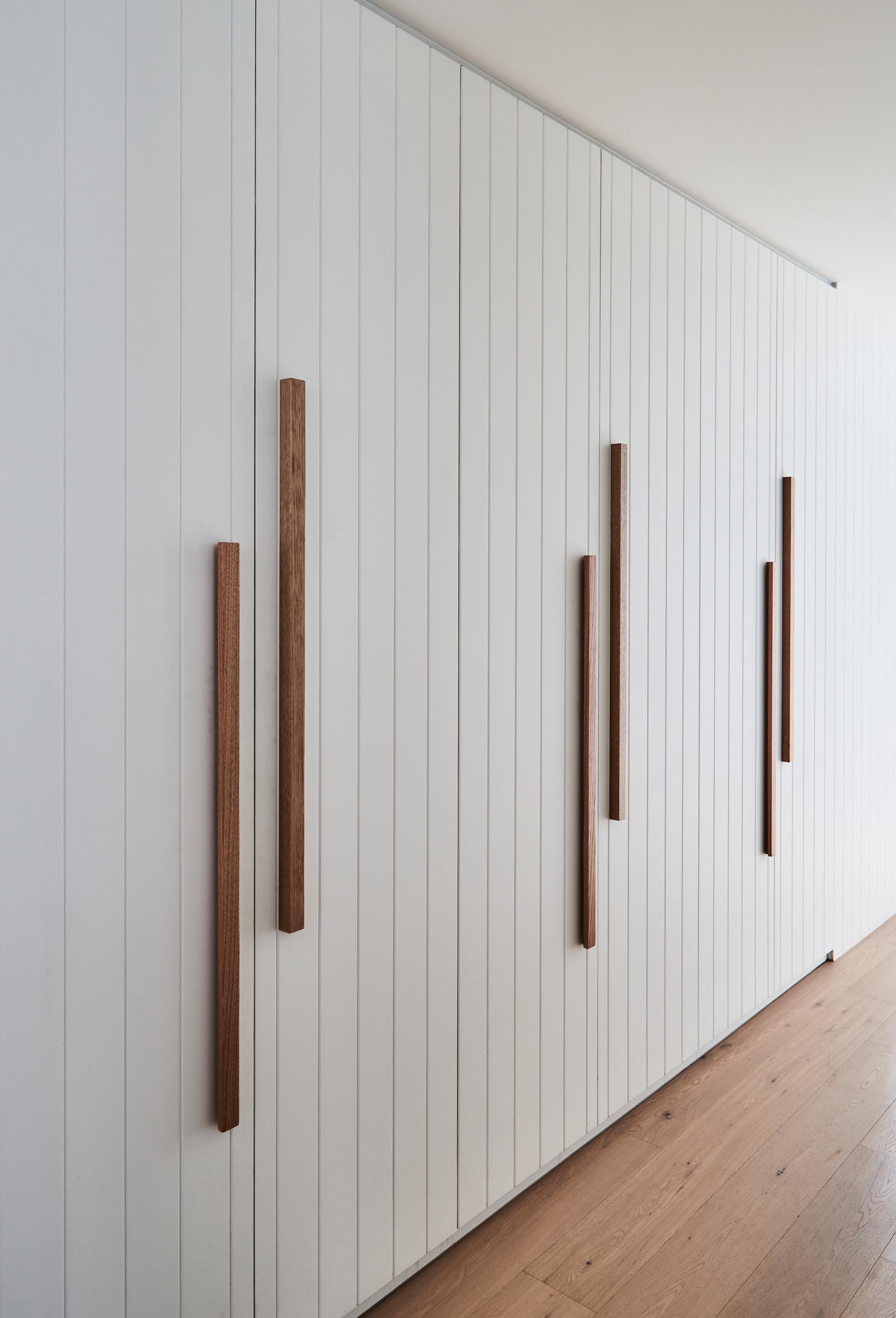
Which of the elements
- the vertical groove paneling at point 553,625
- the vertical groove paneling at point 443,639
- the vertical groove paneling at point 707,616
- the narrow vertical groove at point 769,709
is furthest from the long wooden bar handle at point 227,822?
the narrow vertical groove at point 769,709

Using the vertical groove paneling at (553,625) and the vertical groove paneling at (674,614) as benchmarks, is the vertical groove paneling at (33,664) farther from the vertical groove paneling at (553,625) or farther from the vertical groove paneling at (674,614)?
the vertical groove paneling at (674,614)

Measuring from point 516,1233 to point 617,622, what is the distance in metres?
1.44

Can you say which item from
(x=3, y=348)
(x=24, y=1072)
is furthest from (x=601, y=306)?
→ (x=24, y=1072)

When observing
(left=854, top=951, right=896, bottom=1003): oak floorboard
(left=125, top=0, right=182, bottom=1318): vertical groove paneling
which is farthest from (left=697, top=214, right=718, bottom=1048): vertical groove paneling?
(left=125, top=0, right=182, bottom=1318): vertical groove paneling

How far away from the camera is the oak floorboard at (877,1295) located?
175 centimetres

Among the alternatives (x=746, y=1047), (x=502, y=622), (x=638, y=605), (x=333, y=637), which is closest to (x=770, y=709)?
(x=638, y=605)

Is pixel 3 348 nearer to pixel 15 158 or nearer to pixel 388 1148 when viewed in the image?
pixel 15 158

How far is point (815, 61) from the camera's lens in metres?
1.90

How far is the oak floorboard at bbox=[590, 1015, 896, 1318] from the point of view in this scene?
1.79 m

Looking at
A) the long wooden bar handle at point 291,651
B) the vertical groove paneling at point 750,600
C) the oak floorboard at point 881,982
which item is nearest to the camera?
the long wooden bar handle at point 291,651

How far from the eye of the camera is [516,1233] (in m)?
1.97

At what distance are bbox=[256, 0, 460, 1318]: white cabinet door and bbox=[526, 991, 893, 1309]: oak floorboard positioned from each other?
11.8 inches

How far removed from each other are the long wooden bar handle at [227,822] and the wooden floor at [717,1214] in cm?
74

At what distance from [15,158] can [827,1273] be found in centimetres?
Result: 252
